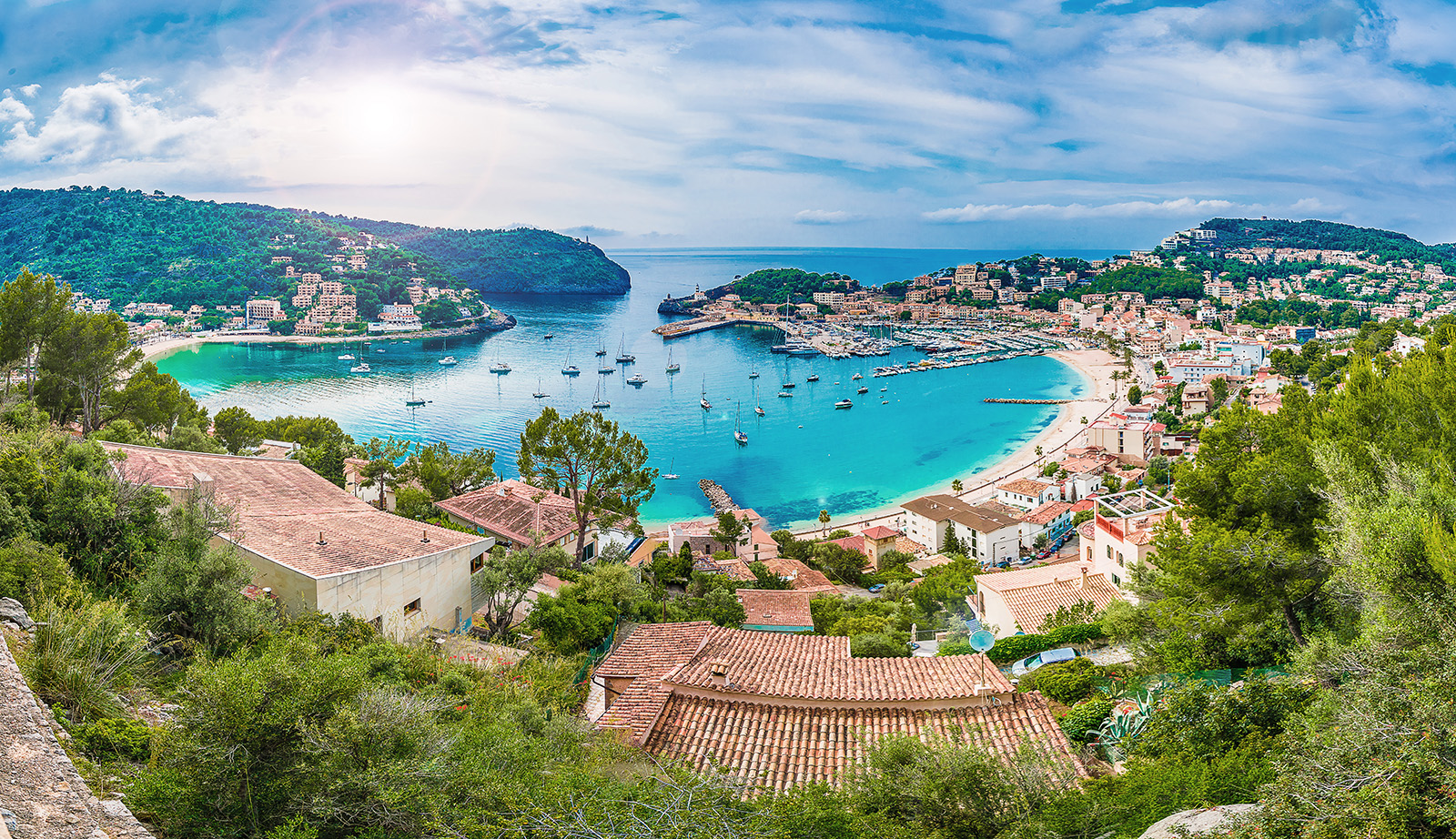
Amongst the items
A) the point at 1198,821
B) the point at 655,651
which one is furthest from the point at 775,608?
the point at 1198,821

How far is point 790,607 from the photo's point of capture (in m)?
13.1

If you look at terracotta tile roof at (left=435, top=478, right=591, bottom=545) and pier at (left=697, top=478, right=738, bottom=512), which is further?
pier at (left=697, top=478, right=738, bottom=512)

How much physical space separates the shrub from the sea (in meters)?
24.4

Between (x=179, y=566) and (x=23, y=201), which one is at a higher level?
(x=23, y=201)

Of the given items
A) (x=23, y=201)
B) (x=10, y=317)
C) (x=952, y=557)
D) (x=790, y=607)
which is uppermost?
(x=23, y=201)

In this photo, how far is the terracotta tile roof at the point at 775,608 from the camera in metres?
12.4

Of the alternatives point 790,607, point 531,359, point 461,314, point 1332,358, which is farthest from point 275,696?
point 461,314

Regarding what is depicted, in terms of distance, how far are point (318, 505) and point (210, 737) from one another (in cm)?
879

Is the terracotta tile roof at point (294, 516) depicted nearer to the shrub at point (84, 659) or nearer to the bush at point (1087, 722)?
the shrub at point (84, 659)

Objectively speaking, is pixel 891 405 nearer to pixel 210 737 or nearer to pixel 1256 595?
pixel 1256 595

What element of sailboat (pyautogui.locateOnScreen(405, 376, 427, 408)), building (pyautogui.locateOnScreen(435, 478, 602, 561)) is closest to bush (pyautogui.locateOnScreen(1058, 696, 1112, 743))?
building (pyautogui.locateOnScreen(435, 478, 602, 561))

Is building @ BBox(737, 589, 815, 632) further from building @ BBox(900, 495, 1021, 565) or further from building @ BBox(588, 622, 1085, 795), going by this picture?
building @ BBox(900, 495, 1021, 565)

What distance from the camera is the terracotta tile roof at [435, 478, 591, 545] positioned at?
15.8m

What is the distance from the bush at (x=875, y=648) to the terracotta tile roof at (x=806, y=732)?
9.48 feet
